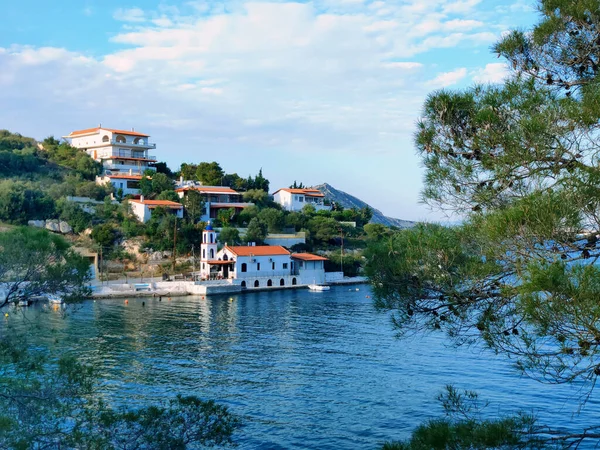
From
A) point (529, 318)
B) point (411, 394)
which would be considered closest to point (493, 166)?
point (529, 318)

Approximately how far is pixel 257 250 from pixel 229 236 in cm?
420

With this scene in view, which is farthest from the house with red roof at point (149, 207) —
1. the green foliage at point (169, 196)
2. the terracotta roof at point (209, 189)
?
the terracotta roof at point (209, 189)

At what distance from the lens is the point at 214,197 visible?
186 feet

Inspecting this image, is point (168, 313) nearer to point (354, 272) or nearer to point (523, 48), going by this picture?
point (354, 272)

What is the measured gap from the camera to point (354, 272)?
52.3 m

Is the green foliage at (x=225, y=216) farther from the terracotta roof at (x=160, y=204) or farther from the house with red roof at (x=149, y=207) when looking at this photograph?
the terracotta roof at (x=160, y=204)

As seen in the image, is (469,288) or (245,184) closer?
(469,288)

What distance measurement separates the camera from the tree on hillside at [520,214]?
496 centimetres

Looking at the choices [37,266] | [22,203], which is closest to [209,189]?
[22,203]

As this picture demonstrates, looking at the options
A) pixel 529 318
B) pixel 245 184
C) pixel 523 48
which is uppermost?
pixel 245 184

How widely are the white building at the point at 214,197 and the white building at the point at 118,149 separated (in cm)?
598

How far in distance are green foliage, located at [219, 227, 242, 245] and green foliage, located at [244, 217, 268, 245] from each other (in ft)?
3.24

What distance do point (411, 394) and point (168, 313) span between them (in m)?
18.4

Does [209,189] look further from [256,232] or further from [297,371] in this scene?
[297,371]
